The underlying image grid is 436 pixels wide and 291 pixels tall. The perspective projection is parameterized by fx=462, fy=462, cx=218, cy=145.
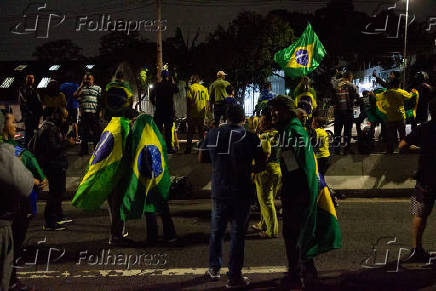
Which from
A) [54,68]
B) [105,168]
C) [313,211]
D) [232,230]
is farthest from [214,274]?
[54,68]

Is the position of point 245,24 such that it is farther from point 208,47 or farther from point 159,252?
point 159,252

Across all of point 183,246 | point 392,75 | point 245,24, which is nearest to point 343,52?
point 245,24

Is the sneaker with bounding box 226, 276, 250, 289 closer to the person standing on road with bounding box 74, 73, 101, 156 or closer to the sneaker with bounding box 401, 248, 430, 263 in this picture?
the sneaker with bounding box 401, 248, 430, 263

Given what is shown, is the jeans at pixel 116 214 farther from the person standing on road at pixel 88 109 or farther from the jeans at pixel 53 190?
the person standing on road at pixel 88 109

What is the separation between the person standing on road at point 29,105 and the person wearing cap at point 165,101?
2835 millimetres

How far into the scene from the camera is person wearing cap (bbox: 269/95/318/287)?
14.5ft

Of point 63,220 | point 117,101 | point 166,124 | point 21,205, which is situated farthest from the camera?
point 166,124

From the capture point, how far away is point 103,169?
20.0 ft

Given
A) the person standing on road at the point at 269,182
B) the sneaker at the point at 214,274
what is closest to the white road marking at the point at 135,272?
the sneaker at the point at 214,274

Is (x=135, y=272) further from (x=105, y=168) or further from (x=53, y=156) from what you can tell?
A: (x=53, y=156)

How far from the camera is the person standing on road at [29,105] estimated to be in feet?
35.4

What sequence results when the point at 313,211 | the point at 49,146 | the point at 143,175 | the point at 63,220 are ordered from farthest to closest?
the point at 63,220
the point at 49,146
the point at 143,175
the point at 313,211

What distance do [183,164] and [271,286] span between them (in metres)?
5.27

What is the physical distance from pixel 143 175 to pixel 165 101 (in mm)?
4552
